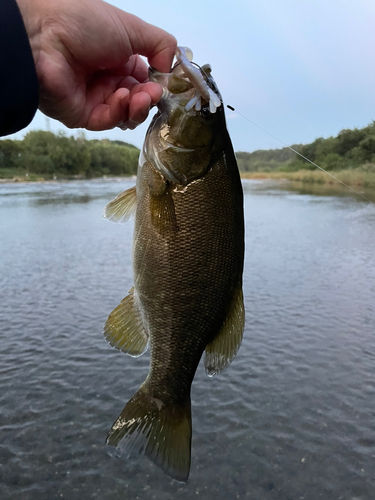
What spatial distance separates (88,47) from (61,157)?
63.8m

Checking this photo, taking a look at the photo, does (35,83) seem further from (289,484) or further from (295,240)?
(295,240)

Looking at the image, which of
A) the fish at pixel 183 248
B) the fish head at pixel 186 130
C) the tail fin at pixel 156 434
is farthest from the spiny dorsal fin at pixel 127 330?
the fish head at pixel 186 130

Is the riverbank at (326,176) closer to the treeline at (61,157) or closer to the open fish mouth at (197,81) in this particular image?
the open fish mouth at (197,81)

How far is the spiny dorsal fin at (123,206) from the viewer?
6.69ft

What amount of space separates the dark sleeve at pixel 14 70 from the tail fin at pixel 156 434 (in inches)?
56.6

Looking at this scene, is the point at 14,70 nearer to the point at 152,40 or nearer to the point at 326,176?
the point at 152,40

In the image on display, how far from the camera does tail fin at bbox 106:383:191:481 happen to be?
1.84 m

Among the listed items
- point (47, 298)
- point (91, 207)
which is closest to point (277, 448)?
point (47, 298)

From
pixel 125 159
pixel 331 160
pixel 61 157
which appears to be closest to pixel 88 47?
pixel 331 160

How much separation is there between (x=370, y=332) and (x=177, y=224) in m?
5.79

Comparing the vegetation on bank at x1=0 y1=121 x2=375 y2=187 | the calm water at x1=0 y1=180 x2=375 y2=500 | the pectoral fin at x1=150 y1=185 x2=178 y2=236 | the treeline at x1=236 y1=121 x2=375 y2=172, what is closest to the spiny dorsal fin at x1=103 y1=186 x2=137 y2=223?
the pectoral fin at x1=150 y1=185 x2=178 y2=236

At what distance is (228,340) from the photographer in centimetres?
194

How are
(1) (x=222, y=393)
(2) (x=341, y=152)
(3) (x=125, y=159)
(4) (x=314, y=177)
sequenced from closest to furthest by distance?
(1) (x=222, y=393) → (2) (x=341, y=152) → (4) (x=314, y=177) → (3) (x=125, y=159)

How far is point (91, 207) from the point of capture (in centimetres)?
2278
